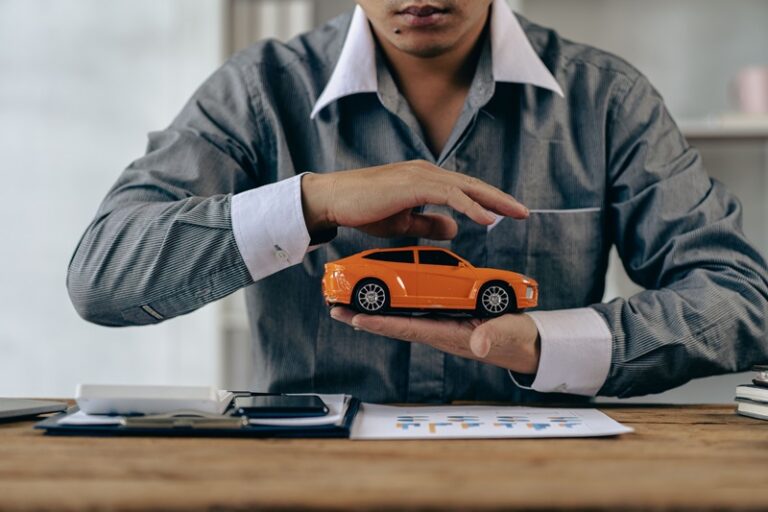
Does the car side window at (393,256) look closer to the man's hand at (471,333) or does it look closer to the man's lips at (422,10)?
the man's hand at (471,333)

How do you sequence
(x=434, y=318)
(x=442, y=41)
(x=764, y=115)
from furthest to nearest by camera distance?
(x=764, y=115)
(x=442, y=41)
(x=434, y=318)

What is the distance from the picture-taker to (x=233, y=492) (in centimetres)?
77

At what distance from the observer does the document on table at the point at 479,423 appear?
3.44 feet

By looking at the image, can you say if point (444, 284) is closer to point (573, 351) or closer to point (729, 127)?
point (573, 351)

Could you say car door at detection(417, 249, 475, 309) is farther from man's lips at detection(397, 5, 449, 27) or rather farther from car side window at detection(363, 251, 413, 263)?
man's lips at detection(397, 5, 449, 27)

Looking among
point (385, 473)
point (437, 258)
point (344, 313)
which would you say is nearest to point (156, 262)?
point (344, 313)

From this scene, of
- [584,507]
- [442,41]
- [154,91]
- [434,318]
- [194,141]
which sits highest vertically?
[154,91]

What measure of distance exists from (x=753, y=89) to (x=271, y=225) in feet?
5.98

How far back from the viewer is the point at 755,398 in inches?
48.5

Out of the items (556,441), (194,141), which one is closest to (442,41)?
(194,141)

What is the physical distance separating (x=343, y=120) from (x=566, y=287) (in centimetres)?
50

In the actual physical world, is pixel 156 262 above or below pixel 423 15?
below

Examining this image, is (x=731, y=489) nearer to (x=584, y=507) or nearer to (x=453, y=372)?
(x=584, y=507)

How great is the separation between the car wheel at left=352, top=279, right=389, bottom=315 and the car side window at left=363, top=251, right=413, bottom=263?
1.8 inches
